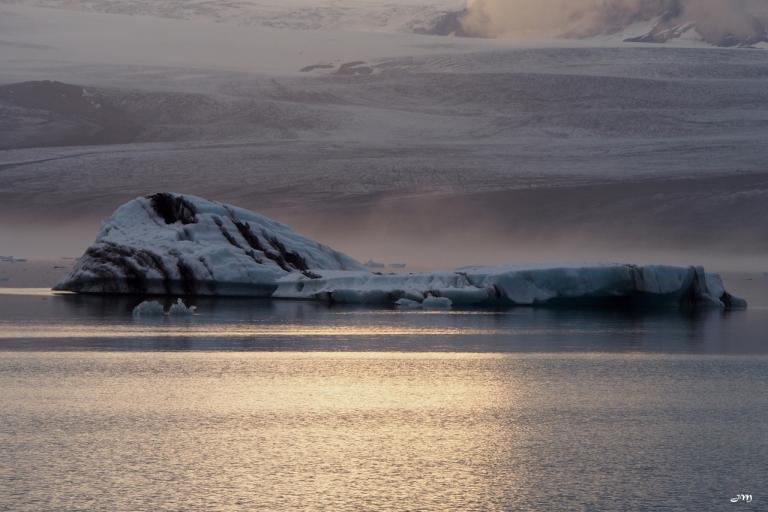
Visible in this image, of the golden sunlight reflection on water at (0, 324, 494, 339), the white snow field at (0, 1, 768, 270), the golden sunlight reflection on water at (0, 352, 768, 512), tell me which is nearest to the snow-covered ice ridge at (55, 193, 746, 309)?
the golden sunlight reflection on water at (0, 324, 494, 339)

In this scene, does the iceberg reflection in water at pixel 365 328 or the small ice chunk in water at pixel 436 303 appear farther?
the small ice chunk in water at pixel 436 303

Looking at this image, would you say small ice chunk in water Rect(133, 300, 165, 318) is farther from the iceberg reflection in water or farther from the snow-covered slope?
the snow-covered slope

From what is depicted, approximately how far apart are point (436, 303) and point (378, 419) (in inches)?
393

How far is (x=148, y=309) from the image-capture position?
1540 cm

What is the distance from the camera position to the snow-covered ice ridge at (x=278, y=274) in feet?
58.7

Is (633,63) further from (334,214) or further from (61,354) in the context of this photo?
(61,354)

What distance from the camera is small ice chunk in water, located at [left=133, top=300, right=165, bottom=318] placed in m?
15.3

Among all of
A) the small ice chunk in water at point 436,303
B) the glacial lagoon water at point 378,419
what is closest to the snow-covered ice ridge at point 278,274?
the small ice chunk in water at point 436,303

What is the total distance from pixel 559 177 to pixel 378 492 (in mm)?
34702

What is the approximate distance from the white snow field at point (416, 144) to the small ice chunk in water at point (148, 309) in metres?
17.2

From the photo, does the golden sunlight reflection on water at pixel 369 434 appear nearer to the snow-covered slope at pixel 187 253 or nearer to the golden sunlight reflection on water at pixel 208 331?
the golden sunlight reflection on water at pixel 208 331

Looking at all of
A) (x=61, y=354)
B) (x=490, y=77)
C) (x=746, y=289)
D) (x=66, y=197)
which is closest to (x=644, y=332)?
(x=61, y=354)

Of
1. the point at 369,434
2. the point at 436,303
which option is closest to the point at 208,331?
the point at 436,303

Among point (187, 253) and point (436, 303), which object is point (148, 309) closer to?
point (187, 253)
